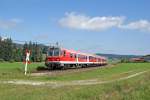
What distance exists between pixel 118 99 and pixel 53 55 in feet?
99.3

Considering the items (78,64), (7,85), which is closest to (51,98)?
(7,85)

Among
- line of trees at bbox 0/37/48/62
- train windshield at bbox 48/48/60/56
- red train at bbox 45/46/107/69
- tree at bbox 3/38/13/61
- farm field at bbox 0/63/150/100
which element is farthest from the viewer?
tree at bbox 3/38/13/61

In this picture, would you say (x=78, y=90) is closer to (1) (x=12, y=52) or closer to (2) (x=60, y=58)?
(2) (x=60, y=58)

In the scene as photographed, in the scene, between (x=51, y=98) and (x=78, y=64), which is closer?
(x=51, y=98)

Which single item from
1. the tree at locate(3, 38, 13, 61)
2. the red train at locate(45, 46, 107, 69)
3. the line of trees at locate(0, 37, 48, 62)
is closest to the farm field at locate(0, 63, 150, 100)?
the red train at locate(45, 46, 107, 69)

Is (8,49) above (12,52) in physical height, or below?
above

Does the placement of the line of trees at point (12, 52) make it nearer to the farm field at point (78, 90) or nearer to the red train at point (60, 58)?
the red train at point (60, 58)

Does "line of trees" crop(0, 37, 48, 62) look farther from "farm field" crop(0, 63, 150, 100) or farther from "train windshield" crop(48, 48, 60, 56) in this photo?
"farm field" crop(0, 63, 150, 100)

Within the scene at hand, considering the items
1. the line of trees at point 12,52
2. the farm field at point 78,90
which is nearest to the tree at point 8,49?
the line of trees at point 12,52

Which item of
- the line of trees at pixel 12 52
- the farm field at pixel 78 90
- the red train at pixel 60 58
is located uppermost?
the line of trees at pixel 12 52

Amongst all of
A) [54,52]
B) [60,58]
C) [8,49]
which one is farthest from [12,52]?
[60,58]

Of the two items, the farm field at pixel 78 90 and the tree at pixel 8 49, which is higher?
the tree at pixel 8 49

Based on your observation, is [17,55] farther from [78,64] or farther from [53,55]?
[53,55]

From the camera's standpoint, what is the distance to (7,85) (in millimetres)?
23250
